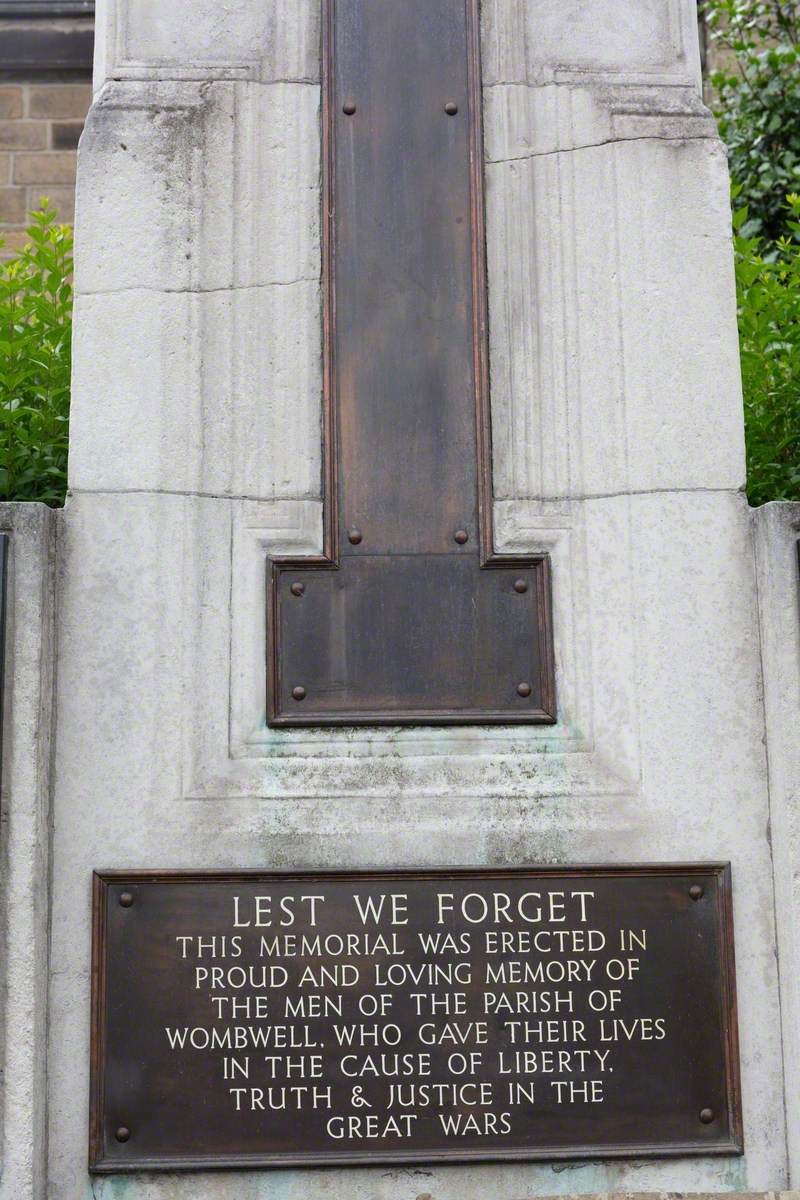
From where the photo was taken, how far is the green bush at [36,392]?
4.08 metres

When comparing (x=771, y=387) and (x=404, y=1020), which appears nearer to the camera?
(x=404, y=1020)

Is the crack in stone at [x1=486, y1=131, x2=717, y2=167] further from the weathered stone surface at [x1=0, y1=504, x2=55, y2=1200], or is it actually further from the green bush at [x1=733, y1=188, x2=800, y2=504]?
the weathered stone surface at [x1=0, y1=504, x2=55, y2=1200]

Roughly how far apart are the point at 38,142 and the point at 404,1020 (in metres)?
8.53

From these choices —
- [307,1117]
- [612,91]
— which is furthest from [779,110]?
[307,1117]

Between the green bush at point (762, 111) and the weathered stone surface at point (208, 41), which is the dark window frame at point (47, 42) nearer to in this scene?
the green bush at point (762, 111)

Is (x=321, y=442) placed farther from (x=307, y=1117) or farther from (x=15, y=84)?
(x=15, y=84)

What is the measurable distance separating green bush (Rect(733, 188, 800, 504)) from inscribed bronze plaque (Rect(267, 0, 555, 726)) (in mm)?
901

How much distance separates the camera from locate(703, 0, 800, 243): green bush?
7.71 m

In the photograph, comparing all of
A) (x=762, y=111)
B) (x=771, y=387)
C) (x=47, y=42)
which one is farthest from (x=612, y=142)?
(x=47, y=42)

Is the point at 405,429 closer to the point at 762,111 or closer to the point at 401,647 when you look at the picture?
the point at 401,647

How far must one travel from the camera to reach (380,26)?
3.97 meters

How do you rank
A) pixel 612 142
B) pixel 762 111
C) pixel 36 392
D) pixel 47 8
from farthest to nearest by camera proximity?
pixel 47 8, pixel 762 111, pixel 36 392, pixel 612 142

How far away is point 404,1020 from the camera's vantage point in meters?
3.41

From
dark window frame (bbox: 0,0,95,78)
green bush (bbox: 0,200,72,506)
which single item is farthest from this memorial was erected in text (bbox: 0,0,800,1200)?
dark window frame (bbox: 0,0,95,78)
